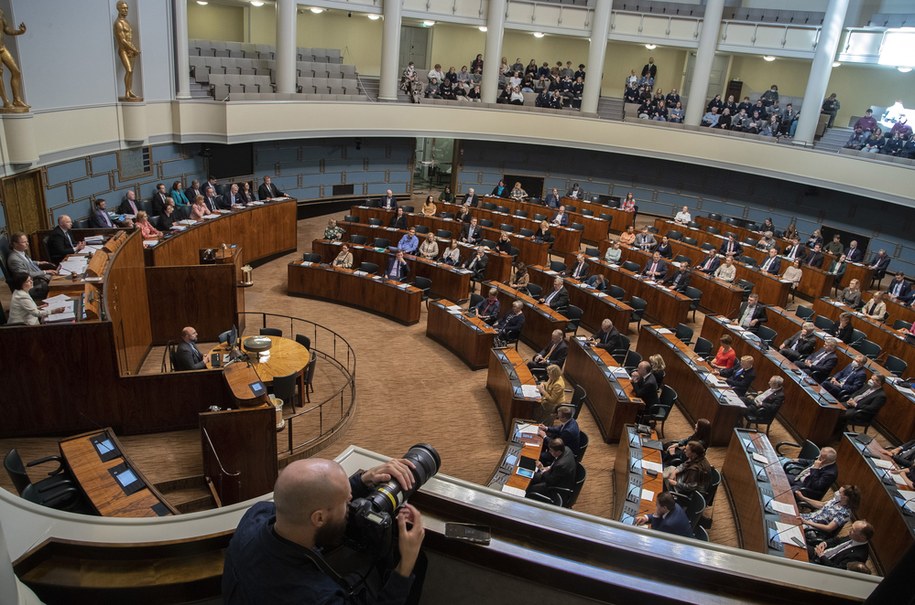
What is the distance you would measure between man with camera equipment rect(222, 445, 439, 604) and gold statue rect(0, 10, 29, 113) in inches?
419

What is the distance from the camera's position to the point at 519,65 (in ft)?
72.9

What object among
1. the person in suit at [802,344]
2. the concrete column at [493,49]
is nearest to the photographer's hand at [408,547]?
the person in suit at [802,344]

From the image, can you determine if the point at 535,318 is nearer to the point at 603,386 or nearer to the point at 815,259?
the point at 603,386

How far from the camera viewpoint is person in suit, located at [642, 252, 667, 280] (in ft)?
44.1

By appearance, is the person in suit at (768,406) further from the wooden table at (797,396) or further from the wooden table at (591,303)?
the wooden table at (591,303)

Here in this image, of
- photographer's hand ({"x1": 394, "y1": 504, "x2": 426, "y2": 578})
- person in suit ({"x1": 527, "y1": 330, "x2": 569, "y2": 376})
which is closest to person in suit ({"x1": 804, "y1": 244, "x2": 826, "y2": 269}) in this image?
person in suit ({"x1": 527, "y1": 330, "x2": 569, "y2": 376})

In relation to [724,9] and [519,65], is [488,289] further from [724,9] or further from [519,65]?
[724,9]

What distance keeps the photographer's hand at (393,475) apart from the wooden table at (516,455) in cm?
423

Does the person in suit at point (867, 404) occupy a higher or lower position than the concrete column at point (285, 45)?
lower

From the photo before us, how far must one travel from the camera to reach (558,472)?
6.52m

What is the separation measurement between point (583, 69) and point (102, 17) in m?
16.0

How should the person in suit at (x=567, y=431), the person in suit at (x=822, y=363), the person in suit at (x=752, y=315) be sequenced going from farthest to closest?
the person in suit at (x=752, y=315), the person in suit at (x=822, y=363), the person in suit at (x=567, y=431)

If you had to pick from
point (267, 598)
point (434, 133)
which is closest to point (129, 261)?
point (267, 598)

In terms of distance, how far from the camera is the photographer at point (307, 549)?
5.60 ft
